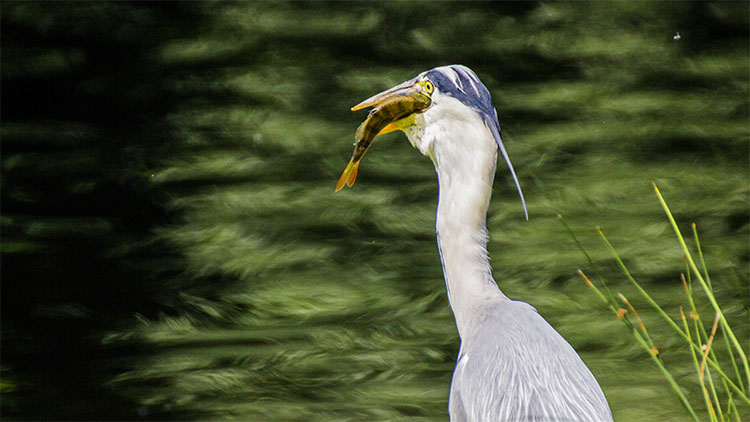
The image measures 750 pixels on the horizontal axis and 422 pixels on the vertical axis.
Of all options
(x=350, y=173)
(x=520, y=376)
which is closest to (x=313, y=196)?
(x=350, y=173)

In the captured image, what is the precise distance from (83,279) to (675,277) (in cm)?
331

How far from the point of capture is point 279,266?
233 inches

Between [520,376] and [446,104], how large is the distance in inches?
37.3

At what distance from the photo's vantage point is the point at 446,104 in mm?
3385

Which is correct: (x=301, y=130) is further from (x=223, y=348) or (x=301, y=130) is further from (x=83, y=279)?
(x=223, y=348)

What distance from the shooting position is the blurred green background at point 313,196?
4977 mm

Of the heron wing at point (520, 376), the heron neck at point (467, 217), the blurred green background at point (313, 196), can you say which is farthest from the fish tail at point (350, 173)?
the blurred green background at point (313, 196)

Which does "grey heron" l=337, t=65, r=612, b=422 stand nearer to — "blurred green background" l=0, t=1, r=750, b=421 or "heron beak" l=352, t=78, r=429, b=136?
"heron beak" l=352, t=78, r=429, b=136

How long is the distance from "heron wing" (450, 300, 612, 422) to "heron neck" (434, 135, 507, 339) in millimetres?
132

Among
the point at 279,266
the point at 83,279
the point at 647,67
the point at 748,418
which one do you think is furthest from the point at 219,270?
the point at 647,67

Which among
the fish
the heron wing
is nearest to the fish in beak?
the fish

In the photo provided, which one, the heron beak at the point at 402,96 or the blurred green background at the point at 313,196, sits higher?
the heron beak at the point at 402,96

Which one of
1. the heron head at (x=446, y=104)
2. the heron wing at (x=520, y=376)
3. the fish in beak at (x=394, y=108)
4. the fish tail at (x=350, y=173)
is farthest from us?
the fish tail at (x=350, y=173)

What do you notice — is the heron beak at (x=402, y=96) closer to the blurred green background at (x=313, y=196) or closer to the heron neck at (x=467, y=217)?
the heron neck at (x=467, y=217)
